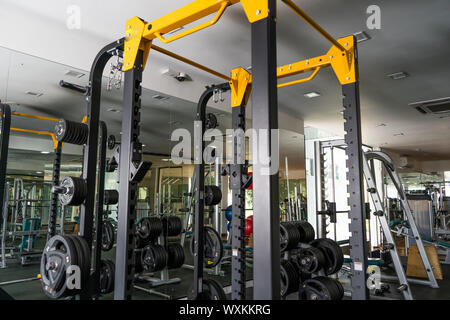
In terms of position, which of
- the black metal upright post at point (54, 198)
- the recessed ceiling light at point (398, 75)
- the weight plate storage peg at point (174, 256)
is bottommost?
the weight plate storage peg at point (174, 256)

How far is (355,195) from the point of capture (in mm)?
2096

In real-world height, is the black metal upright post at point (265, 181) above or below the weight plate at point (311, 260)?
above

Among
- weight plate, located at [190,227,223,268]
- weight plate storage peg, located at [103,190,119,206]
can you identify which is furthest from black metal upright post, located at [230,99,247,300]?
weight plate storage peg, located at [103,190,119,206]

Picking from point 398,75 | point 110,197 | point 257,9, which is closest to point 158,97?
point 110,197

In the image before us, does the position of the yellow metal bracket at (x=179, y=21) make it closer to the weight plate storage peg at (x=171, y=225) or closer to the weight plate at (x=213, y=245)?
the weight plate at (x=213, y=245)

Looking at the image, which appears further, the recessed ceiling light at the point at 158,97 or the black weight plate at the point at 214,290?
the recessed ceiling light at the point at 158,97

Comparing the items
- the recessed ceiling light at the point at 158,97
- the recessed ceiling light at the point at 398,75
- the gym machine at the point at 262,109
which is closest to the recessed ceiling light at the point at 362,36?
the gym machine at the point at 262,109

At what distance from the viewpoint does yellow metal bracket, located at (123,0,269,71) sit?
1359 mm

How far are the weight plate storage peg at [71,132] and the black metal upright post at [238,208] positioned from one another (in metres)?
1.15

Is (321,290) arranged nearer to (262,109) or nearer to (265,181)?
(265,181)

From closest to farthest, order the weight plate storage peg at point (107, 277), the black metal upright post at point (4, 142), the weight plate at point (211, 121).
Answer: the black metal upright post at point (4, 142)
the weight plate storage peg at point (107, 277)
the weight plate at point (211, 121)

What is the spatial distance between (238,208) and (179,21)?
1420 mm

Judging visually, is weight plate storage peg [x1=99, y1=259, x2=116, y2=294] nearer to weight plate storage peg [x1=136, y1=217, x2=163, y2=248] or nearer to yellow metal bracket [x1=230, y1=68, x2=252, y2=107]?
weight plate storage peg [x1=136, y1=217, x2=163, y2=248]

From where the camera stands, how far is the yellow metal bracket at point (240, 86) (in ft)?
8.84
